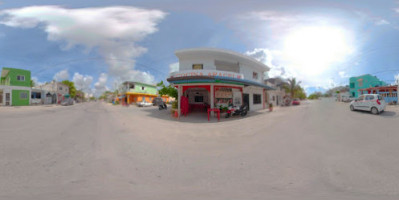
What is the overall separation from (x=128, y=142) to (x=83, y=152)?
113cm

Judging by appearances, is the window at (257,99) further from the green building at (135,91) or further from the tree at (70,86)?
the tree at (70,86)

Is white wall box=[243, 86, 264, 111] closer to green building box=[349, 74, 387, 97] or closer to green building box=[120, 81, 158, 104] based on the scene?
green building box=[349, 74, 387, 97]

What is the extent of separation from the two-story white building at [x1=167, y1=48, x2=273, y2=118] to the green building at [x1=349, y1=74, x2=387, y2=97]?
22328mm

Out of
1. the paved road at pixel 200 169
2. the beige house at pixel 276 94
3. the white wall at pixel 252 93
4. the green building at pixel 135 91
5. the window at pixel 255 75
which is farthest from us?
the green building at pixel 135 91

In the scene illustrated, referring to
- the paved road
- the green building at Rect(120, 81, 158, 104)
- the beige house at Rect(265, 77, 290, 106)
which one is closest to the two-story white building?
the beige house at Rect(265, 77, 290, 106)

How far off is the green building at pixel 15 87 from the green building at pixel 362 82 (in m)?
54.2

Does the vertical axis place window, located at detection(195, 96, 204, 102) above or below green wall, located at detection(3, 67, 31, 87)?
below

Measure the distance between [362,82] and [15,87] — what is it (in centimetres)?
5488

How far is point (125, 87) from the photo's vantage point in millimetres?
34375

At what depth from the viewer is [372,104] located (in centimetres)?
1048

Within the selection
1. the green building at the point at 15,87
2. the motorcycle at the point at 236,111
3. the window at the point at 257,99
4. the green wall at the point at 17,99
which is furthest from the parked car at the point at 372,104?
the green wall at the point at 17,99

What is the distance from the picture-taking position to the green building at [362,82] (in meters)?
27.3

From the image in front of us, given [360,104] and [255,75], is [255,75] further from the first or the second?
[360,104]

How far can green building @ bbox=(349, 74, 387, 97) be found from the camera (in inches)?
1075
